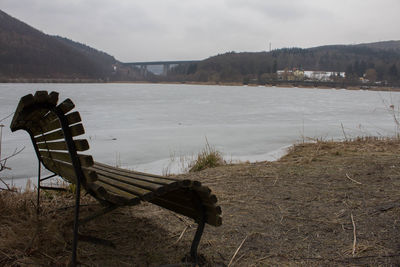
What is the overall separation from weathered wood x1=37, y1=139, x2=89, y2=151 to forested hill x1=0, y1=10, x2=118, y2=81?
179ft

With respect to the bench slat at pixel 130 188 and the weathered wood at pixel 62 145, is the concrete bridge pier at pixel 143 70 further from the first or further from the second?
the bench slat at pixel 130 188

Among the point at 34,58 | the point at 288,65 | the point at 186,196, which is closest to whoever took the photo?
the point at 186,196

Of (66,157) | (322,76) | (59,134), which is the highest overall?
(322,76)

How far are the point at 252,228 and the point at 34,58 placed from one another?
236 feet

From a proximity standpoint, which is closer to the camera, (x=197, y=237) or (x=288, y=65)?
(x=197, y=237)

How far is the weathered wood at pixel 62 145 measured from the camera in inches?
68.0

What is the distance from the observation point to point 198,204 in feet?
6.93

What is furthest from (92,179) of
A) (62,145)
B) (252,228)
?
(252,228)

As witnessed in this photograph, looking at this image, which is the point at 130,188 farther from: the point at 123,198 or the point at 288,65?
the point at 288,65

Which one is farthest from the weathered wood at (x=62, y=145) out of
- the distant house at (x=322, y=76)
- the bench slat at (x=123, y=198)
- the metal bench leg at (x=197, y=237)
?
the distant house at (x=322, y=76)

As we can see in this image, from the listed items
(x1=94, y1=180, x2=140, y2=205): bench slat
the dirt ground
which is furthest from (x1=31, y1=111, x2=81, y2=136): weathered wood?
the dirt ground

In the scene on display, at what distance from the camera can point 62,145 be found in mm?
2035

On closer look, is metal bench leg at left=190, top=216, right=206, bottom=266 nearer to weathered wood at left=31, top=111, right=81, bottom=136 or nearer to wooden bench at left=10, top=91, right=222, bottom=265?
wooden bench at left=10, top=91, right=222, bottom=265

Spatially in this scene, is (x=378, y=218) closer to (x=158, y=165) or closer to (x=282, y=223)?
(x=282, y=223)
